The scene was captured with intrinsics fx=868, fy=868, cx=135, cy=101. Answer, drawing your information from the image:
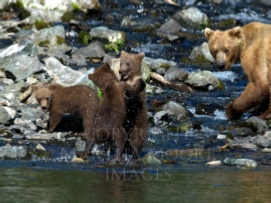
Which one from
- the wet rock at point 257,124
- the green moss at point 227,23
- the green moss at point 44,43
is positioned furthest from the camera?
the green moss at point 227,23

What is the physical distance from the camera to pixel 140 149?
35.0 feet

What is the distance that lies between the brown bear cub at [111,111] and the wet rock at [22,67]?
3.89m

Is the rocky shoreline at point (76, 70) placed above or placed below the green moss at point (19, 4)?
below

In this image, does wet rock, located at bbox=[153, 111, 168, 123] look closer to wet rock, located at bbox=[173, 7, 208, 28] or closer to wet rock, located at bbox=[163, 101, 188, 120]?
wet rock, located at bbox=[163, 101, 188, 120]

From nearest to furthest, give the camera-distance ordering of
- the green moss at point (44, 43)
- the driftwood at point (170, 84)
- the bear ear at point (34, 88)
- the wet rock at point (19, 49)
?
1. the bear ear at point (34, 88)
2. the driftwood at point (170, 84)
3. the wet rock at point (19, 49)
4. the green moss at point (44, 43)

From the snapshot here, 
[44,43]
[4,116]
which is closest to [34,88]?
[4,116]

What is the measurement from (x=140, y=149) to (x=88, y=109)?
140 cm

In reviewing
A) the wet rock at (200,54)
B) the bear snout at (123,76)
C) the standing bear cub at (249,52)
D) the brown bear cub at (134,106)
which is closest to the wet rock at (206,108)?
the standing bear cub at (249,52)

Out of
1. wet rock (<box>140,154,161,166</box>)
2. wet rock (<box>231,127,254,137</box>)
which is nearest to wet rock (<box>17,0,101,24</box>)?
wet rock (<box>231,127,254,137</box>)

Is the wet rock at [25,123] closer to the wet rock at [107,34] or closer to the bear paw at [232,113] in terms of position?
the bear paw at [232,113]

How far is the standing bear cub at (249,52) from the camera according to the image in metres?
13.1

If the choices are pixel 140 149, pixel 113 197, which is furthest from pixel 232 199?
pixel 140 149

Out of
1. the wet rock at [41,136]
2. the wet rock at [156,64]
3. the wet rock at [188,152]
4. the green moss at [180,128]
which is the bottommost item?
the wet rock at [188,152]

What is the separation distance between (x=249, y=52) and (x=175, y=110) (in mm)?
1429
